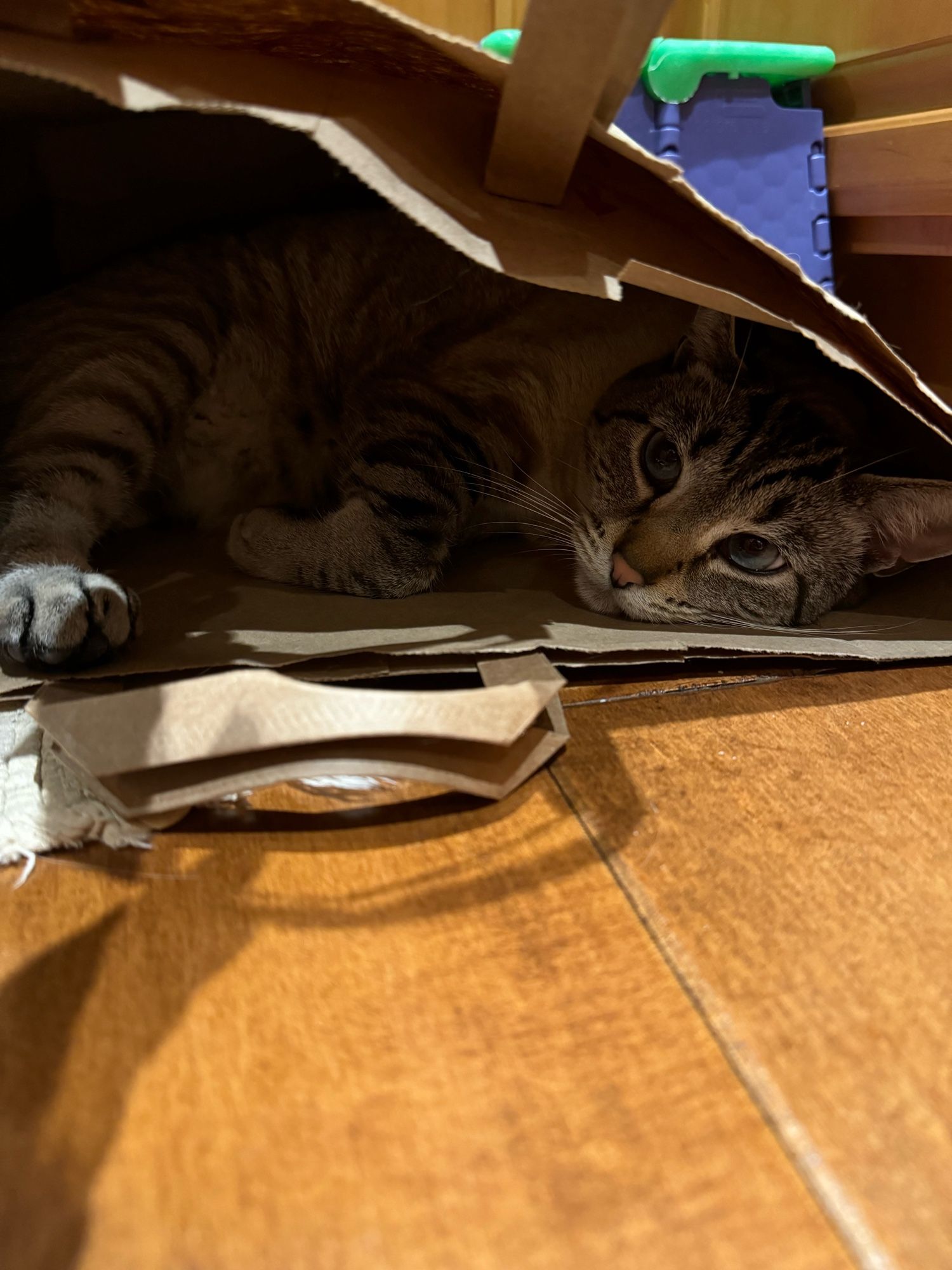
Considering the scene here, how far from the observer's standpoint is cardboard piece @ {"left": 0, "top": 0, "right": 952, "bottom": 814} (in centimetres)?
82

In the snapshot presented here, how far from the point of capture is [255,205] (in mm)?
1931

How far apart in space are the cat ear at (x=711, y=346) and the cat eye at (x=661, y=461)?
0.14m

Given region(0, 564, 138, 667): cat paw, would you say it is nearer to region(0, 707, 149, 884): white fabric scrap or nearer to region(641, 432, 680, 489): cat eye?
region(0, 707, 149, 884): white fabric scrap

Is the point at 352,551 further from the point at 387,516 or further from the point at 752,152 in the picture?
the point at 752,152

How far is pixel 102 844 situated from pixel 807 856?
711 mm

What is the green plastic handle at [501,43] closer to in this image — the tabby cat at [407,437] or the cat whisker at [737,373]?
the tabby cat at [407,437]

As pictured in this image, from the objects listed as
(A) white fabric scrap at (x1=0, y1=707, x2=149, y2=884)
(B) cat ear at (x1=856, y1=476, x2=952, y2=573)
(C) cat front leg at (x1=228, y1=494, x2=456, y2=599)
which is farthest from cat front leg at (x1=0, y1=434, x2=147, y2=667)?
(B) cat ear at (x1=856, y1=476, x2=952, y2=573)

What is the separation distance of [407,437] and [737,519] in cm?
56

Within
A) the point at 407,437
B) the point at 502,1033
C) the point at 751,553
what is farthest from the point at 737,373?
the point at 502,1033

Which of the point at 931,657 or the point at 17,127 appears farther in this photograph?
the point at 17,127

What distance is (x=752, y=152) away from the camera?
1.67 meters

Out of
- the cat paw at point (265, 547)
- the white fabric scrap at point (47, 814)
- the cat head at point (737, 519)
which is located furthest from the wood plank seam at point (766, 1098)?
the cat paw at point (265, 547)

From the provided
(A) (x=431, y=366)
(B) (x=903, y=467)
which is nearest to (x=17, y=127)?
(A) (x=431, y=366)

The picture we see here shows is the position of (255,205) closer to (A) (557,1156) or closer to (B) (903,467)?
(B) (903,467)
